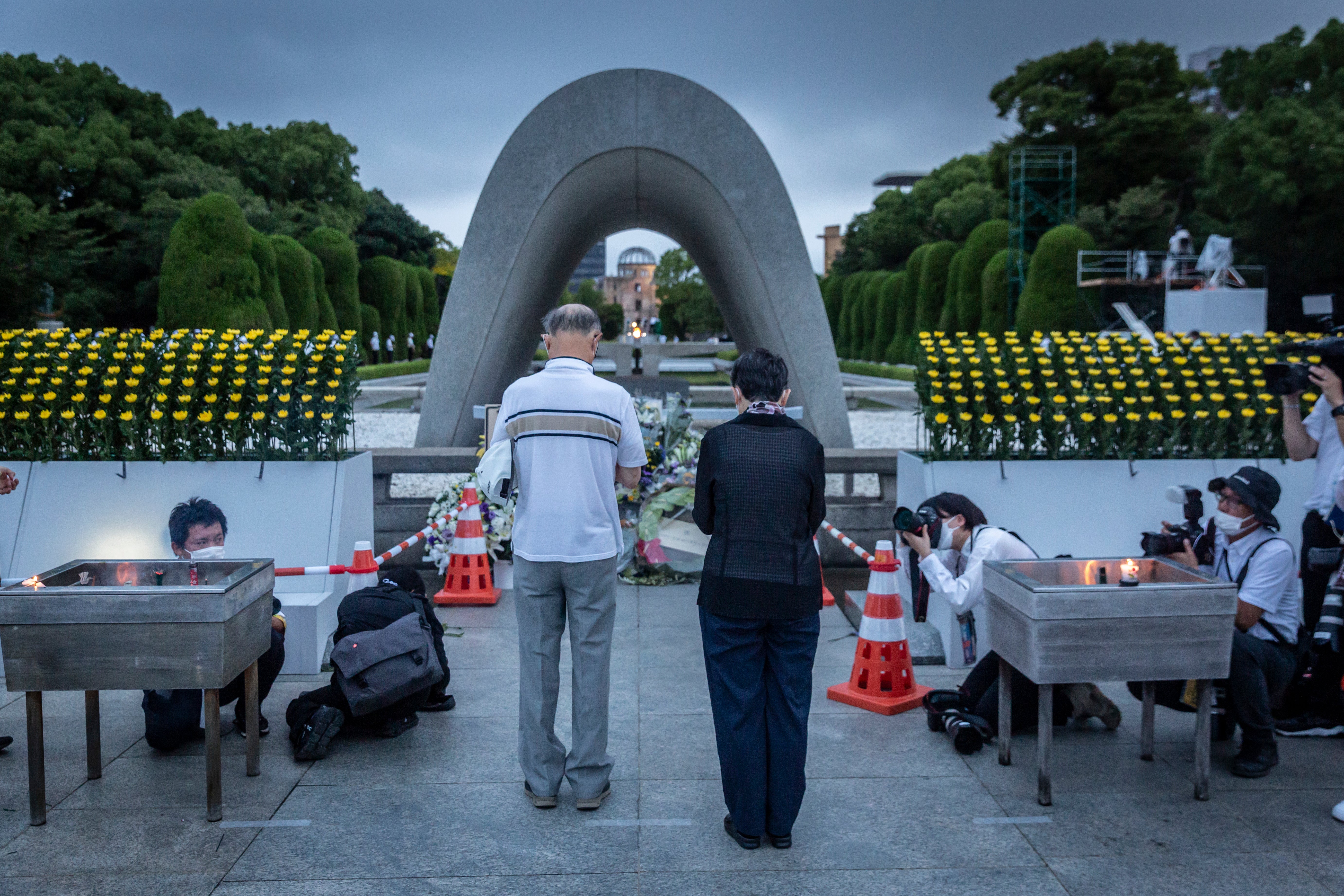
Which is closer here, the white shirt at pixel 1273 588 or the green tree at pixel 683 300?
the white shirt at pixel 1273 588

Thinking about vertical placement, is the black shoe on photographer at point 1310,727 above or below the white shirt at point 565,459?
below

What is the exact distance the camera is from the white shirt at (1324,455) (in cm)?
493

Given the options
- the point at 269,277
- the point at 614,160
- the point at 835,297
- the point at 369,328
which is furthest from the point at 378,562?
the point at 835,297

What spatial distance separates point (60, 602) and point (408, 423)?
13.3 meters

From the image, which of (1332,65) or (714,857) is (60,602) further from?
(1332,65)

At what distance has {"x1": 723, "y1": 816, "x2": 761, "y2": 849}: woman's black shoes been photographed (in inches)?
136

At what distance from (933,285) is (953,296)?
5.80ft

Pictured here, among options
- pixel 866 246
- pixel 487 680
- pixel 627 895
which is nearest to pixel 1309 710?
pixel 627 895

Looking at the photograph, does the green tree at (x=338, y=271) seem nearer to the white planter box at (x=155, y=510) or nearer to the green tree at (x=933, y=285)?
the green tree at (x=933, y=285)

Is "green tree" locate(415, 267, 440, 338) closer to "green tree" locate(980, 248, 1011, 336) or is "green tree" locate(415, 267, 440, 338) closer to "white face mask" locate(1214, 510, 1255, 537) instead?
"green tree" locate(980, 248, 1011, 336)

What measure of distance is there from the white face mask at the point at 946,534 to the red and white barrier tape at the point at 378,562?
117 inches

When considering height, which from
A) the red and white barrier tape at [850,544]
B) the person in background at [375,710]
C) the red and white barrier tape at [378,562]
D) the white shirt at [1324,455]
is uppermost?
the white shirt at [1324,455]

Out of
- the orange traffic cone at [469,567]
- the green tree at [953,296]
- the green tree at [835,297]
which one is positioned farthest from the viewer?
the green tree at [835,297]

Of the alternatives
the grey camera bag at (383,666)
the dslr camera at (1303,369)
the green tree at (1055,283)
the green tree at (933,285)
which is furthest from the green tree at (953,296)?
the grey camera bag at (383,666)
